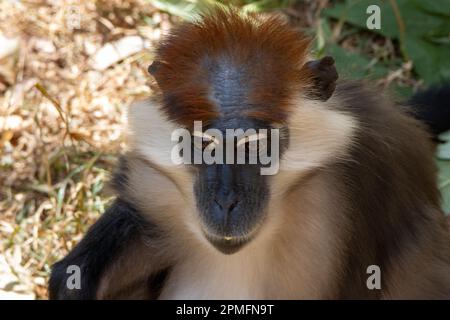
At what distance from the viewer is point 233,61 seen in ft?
13.3

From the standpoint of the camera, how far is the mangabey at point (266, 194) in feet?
13.2

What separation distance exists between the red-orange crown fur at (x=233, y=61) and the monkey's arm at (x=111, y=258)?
0.88 meters

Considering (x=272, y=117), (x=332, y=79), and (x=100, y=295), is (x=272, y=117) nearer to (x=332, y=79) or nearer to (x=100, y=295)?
(x=332, y=79)

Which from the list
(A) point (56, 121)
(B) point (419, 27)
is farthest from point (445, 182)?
(A) point (56, 121)

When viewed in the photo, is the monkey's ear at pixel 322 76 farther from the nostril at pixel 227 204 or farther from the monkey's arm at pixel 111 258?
the monkey's arm at pixel 111 258

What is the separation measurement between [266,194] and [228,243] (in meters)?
0.28

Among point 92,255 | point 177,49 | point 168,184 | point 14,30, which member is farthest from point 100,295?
point 14,30

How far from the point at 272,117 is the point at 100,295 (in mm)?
1439

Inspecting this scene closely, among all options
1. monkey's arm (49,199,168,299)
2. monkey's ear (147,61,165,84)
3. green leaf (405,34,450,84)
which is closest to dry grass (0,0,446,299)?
green leaf (405,34,450,84)

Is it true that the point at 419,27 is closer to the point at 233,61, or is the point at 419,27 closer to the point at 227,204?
the point at 233,61

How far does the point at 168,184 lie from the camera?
458 cm

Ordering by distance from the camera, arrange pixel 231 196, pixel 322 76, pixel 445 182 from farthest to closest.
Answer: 1. pixel 445 182
2. pixel 322 76
3. pixel 231 196

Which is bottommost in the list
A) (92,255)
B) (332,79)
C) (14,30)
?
(92,255)
